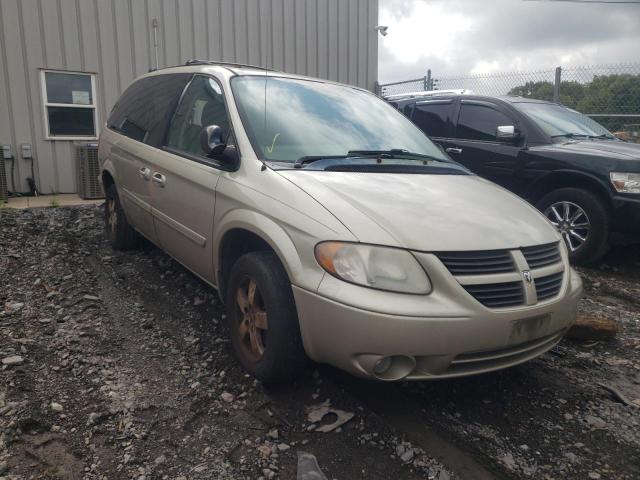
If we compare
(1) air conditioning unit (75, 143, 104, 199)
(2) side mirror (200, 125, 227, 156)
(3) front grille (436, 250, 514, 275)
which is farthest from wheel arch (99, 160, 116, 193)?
(3) front grille (436, 250, 514, 275)

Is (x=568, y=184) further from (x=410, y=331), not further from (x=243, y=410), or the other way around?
(x=243, y=410)

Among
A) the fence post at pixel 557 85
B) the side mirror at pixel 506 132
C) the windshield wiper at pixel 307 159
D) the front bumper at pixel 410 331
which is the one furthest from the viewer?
the fence post at pixel 557 85

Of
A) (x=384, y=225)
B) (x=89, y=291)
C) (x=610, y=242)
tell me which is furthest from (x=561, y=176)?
(x=89, y=291)

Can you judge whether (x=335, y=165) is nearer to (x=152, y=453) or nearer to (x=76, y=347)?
(x=152, y=453)

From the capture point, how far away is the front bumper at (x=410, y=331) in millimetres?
2357

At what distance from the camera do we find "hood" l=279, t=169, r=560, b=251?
2.54m

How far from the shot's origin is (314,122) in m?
3.57

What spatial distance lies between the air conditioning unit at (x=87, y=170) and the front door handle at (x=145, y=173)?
4831 mm

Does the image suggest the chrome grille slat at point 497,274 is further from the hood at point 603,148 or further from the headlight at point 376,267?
the hood at point 603,148

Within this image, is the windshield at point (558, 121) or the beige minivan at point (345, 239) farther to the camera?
the windshield at point (558, 121)

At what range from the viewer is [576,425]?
2.76 m

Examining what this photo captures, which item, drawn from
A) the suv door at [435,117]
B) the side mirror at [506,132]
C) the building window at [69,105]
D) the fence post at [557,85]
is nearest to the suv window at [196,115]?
the side mirror at [506,132]

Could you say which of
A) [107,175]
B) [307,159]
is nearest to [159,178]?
[307,159]

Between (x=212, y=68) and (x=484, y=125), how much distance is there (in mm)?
3889
